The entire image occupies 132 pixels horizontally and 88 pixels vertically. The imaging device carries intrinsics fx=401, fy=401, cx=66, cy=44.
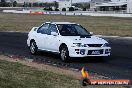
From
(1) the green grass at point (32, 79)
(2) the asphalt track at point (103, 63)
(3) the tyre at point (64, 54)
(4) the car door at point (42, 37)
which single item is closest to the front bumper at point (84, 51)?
(3) the tyre at point (64, 54)

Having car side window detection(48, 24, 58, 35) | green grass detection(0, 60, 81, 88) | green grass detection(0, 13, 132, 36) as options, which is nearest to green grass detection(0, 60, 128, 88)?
green grass detection(0, 60, 81, 88)

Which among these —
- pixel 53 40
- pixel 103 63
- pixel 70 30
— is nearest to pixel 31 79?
pixel 103 63

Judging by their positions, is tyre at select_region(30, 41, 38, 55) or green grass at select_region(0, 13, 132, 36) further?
green grass at select_region(0, 13, 132, 36)

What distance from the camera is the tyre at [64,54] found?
14.7 metres

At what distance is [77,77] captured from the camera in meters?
10.8

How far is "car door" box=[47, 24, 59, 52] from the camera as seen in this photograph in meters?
15.5

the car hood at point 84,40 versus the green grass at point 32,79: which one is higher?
the car hood at point 84,40

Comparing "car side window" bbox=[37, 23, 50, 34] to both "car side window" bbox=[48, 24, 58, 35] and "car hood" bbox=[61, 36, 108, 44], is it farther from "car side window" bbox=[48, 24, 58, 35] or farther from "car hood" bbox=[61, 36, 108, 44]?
"car hood" bbox=[61, 36, 108, 44]

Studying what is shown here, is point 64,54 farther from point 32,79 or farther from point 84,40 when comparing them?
point 32,79

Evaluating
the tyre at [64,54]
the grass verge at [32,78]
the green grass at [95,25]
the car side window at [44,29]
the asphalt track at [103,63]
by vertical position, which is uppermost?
the car side window at [44,29]

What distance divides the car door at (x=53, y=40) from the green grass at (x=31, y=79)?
3.45m

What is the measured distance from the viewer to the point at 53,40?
1575cm

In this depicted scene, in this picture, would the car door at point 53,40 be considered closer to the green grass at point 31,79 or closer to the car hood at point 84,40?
the car hood at point 84,40

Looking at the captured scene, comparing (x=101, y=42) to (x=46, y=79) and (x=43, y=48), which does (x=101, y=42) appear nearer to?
(x=43, y=48)
